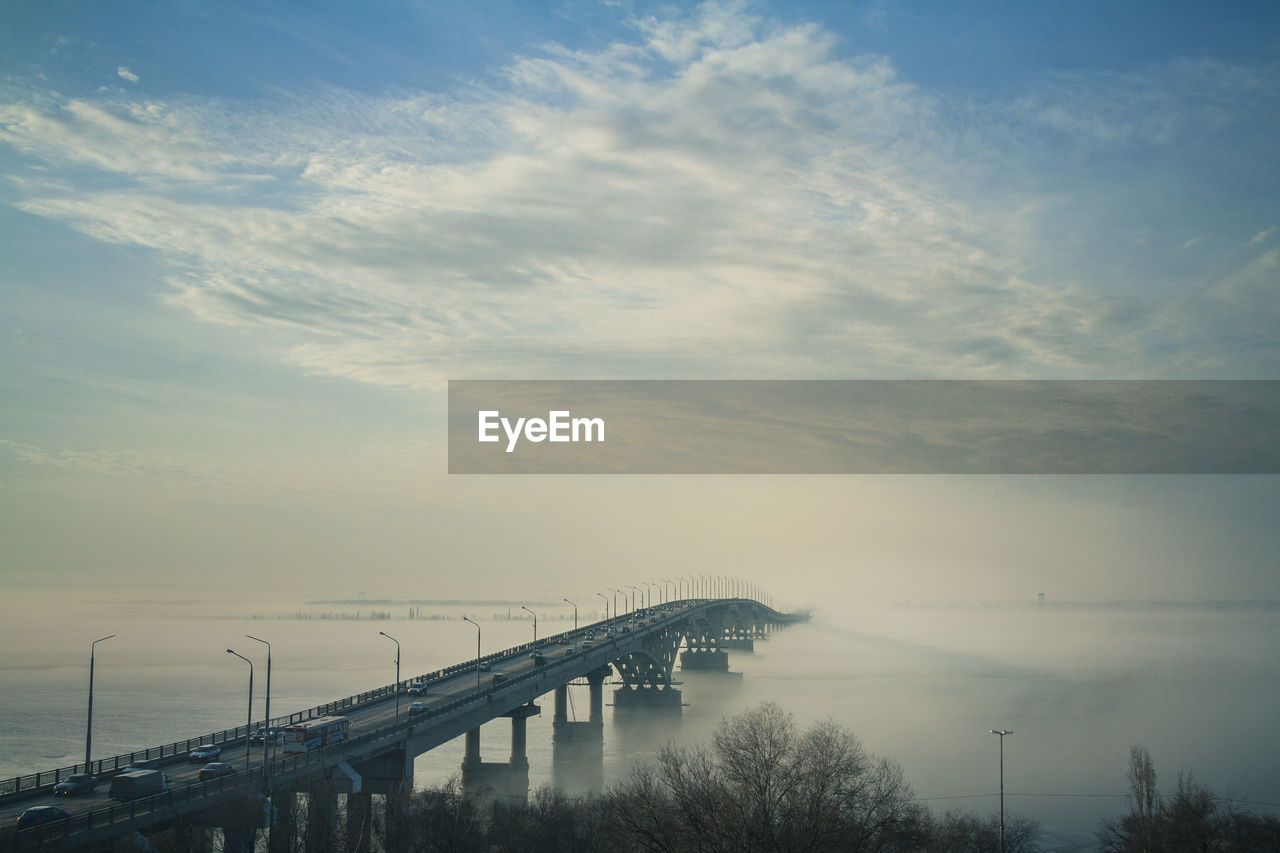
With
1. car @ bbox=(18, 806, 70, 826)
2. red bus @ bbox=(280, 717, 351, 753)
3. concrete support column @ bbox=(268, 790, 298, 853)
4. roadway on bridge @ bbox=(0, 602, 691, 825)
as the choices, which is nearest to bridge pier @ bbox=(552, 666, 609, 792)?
roadway on bridge @ bbox=(0, 602, 691, 825)

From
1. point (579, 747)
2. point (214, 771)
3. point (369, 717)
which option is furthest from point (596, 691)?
point (214, 771)

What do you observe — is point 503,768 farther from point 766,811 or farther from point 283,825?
point 766,811

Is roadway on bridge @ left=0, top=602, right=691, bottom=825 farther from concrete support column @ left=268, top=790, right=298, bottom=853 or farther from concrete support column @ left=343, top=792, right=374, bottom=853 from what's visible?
concrete support column @ left=343, top=792, right=374, bottom=853

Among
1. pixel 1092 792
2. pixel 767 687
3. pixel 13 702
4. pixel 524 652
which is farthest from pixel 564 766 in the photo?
pixel 13 702

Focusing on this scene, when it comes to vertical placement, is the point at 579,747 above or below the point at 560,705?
below

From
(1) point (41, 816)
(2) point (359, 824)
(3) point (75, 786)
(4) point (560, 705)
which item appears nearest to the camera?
(1) point (41, 816)

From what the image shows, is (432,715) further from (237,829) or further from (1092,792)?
(1092,792)

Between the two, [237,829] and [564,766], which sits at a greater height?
[237,829]
